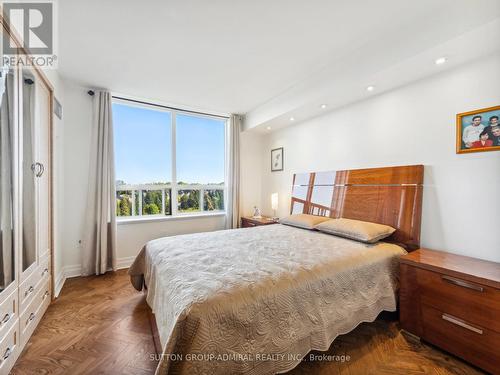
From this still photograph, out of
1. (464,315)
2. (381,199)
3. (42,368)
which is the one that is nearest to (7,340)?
(42,368)

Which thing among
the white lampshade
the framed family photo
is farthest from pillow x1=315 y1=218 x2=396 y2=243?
the white lampshade

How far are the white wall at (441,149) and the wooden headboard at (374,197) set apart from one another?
10 centimetres

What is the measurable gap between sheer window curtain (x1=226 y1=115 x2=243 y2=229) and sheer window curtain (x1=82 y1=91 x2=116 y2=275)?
1.89 metres

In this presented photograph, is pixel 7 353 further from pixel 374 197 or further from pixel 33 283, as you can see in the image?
pixel 374 197

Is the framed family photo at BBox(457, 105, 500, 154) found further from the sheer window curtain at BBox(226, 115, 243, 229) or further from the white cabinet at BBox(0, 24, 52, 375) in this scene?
the white cabinet at BBox(0, 24, 52, 375)

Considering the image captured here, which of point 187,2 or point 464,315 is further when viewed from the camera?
point 187,2

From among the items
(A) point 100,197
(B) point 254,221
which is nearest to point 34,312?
(A) point 100,197

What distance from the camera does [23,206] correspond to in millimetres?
1721

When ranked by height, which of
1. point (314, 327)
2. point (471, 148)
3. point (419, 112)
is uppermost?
point (419, 112)

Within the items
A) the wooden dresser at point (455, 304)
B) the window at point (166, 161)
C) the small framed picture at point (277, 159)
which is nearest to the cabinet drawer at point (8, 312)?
the window at point (166, 161)

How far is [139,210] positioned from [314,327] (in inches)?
128

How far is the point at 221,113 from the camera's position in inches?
168

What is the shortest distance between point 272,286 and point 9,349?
71.1 inches

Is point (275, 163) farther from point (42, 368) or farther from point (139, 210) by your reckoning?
point (42, 368)
